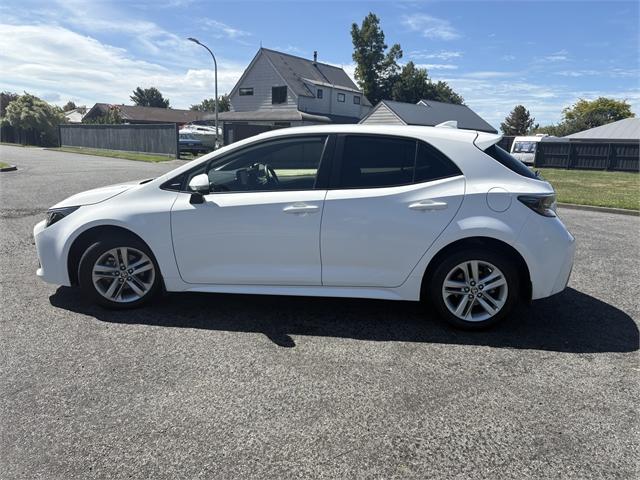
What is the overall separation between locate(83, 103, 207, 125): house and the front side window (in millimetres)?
59827

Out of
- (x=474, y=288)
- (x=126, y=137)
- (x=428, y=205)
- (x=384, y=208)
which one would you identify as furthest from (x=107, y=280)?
(x=126, y=137)

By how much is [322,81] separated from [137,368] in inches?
1716

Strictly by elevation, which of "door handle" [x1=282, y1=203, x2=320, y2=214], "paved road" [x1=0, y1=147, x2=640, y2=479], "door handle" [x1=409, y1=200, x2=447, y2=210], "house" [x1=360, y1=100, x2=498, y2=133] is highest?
"house" [x1=360, y1=100, x2=498, y2=133]

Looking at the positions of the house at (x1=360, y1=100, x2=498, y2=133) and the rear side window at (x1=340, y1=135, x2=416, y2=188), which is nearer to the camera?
the rear side window at (x1=340, y1=135, x2=416, y2=188)

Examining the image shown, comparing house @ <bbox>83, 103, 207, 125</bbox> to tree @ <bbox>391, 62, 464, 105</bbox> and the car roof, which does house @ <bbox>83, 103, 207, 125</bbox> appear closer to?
tree @ <bbox>391, 62, 464, 105</bbox>

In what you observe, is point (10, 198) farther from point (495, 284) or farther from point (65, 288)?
point (495, 284)

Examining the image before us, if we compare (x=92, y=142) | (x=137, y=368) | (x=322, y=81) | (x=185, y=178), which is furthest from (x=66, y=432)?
(x=322, y=81)

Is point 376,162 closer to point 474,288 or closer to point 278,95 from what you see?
point 474,288

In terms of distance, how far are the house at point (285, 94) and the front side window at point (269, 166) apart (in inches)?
1342

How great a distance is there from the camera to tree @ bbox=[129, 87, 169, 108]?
9756 centimetres

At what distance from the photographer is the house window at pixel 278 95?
40.2m

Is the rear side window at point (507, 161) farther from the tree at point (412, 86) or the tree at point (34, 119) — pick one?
the tree at point (412, 86)

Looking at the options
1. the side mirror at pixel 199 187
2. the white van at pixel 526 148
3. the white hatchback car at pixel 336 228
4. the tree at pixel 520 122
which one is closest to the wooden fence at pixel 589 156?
the white van at pixel 526 148

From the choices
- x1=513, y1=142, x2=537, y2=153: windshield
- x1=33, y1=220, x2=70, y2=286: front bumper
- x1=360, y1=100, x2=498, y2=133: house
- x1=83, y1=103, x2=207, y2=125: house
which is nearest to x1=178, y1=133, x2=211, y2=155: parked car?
x1=360, y1=100, x2=498, y2=133: house
